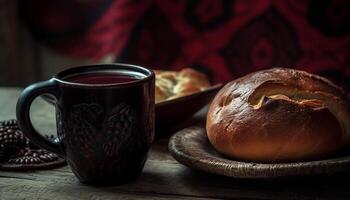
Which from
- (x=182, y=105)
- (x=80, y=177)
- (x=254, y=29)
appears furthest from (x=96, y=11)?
(x=80, y=177)

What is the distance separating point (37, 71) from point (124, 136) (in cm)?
165

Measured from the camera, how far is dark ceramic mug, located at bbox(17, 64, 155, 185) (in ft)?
2.22

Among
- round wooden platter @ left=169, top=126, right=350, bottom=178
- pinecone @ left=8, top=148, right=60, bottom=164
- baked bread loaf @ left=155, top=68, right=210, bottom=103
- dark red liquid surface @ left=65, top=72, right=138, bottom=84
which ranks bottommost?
pinecone @ left=8, top=148, right=60, bottom=164

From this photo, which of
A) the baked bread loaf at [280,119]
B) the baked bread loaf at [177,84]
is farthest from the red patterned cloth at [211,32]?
the baked bread loaf at [280,119]

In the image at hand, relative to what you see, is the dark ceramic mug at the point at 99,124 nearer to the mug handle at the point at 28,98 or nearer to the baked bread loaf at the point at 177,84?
the mug handle at the point at 28,98

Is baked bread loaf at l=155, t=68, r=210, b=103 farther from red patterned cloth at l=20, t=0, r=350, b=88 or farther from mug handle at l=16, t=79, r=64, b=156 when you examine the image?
red patterned cloth at l=20, t=0, r=350, b=88

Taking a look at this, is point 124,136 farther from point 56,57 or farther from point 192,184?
point 56,57

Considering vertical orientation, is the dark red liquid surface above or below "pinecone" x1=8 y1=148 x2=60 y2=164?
above

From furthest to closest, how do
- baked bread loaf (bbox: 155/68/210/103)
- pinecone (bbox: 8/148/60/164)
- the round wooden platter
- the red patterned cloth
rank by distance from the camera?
the red patterned cloth < baked bread loaf (bbox: 155/68/210/103) < pinecone (bbox: 8/148/60/164) < the round wooden platter

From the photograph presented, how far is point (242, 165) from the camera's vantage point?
2.19 feet

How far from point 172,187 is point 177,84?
1.00ft

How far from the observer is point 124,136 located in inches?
27.4

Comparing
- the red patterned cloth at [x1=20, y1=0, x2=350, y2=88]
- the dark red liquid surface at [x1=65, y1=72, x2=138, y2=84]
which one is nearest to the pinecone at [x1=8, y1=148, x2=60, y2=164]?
Answer: the dark red liquid surface at [x1=65, y1=72, x2=138, y2=84]

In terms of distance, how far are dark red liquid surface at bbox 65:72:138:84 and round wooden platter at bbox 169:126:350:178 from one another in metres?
0.10
